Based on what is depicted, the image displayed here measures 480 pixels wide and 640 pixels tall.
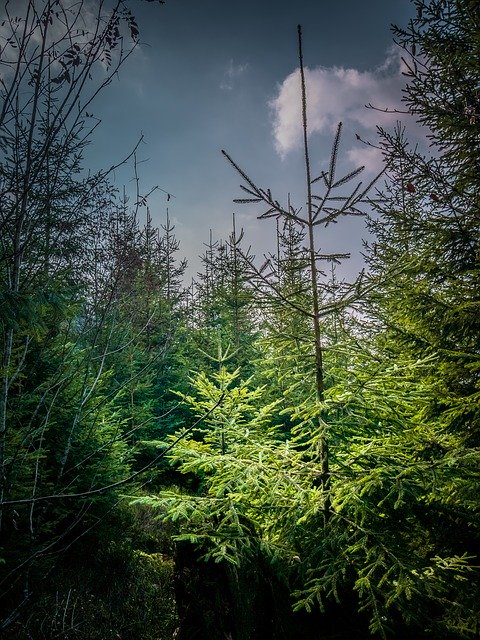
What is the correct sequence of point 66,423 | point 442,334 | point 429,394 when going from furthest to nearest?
point 66,423, point 442,334, point 429,394

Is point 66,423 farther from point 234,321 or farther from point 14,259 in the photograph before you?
point 234,321

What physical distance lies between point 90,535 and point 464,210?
29.8ft

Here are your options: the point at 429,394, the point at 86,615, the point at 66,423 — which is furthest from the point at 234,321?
the point at 429,394

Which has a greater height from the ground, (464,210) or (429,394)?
(464,210)

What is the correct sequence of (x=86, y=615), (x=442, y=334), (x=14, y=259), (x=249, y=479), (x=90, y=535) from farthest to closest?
(x=90, y=535), (x=86, y=615), (x=442, y=334), (x=249, y=479), (x=14, y=259)

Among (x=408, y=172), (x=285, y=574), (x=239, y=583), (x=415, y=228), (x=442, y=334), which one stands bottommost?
(x=239, y=583)

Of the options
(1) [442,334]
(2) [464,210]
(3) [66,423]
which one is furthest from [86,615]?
(2) [464,210]

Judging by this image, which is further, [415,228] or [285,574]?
[415,228]

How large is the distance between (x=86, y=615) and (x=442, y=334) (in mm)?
6799

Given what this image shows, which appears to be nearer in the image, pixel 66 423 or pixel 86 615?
pixel 86 615

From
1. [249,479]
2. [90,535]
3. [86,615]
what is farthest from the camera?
[90,535]

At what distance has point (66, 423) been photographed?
23.5ft

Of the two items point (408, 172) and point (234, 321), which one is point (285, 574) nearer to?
point (408, 172)

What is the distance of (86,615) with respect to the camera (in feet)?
18.5
